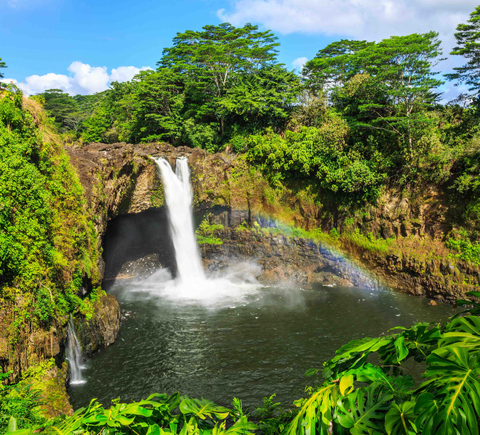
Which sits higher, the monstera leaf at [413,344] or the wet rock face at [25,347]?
the monstera leaf at [413,344]

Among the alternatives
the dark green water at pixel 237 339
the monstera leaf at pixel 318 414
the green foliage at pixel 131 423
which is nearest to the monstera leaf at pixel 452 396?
the monstera leaf at pixel 318 414

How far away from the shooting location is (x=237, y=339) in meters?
12.9

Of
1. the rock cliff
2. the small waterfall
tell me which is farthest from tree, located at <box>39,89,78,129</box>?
the small waterfall

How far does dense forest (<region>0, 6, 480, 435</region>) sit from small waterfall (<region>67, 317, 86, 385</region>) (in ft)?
3.15

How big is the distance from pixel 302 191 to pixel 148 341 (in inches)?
510

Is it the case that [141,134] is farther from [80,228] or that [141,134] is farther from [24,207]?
[24,207]

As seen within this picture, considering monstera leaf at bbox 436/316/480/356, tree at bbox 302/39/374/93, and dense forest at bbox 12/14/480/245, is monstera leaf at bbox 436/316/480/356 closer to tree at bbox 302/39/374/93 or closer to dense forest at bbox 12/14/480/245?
dense forest at bbox 12/14/480/245

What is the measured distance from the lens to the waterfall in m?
19.9

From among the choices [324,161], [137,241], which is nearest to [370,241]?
[324,161]

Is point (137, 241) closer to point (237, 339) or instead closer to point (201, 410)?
point (237, 339)

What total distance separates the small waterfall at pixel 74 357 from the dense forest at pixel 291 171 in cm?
96

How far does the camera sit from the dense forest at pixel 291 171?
1771 mm

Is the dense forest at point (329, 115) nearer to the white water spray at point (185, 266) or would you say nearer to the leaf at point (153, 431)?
the white water spray at point (185, 266)

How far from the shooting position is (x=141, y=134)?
2814cm
